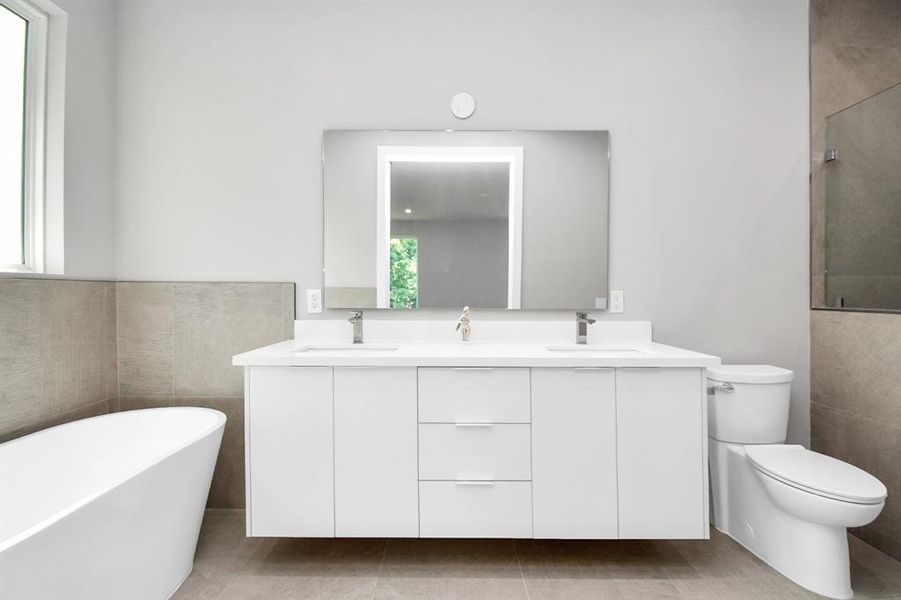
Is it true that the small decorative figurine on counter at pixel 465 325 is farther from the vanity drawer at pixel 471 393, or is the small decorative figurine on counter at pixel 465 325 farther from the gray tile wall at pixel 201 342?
the gray tile wall at pixel 201 342

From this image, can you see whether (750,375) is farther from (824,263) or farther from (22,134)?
(22,134)

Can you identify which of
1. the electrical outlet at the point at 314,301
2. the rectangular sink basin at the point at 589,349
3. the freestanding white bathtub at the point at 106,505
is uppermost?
the electrical outlet at the point at 314,301

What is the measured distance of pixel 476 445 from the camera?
1732mm

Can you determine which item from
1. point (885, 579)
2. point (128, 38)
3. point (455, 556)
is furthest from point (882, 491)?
point (128, 38)

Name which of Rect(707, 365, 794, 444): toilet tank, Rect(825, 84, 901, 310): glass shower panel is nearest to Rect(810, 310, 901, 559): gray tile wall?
Rect(825, 84, 901, 310): glass shower panel

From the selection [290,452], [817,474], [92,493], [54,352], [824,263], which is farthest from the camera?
[824,263]

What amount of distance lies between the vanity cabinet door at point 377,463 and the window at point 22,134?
5.01 ft

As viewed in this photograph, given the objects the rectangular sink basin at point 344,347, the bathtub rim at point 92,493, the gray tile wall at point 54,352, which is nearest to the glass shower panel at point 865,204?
the rectangular sink basin at point 344,347

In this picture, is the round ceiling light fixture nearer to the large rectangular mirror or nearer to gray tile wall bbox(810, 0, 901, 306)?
the large rectangular mirror

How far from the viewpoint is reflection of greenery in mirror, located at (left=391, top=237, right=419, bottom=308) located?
7.36 feet

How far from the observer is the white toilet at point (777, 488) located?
1554 millimetres

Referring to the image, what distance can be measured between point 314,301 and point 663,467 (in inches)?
67.5

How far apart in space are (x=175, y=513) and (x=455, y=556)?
1.07 metres

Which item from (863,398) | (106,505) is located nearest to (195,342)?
(106,505)
